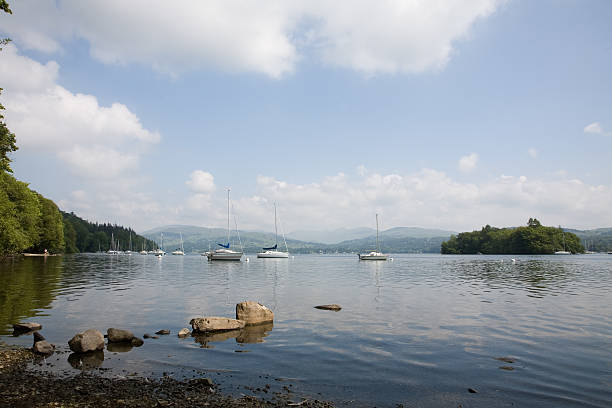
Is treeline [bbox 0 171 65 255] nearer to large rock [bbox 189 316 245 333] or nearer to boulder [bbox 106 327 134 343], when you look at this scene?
boulder [bbox 106 327 134 343]

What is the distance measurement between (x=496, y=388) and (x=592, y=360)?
6.16 metres

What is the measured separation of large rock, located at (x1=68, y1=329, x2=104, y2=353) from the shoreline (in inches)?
95.5

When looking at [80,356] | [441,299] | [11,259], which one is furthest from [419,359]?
→ [11,259]

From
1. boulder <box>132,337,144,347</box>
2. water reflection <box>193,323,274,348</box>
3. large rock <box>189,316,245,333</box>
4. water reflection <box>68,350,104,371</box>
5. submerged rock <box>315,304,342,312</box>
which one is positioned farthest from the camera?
submerged rock <box>315,304,342,312</box>

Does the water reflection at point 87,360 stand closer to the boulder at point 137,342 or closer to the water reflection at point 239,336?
the boulder at point 137,342

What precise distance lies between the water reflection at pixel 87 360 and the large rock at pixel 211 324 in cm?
495

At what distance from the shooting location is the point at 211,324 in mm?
19938

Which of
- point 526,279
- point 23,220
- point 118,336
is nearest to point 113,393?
point 118,336

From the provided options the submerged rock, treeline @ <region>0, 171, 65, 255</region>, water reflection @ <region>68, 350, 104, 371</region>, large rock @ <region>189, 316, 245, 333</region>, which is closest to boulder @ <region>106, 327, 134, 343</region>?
water reflection @ <region>68, 350, 104, 371</region>

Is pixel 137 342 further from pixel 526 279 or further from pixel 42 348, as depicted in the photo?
pixel 526 279

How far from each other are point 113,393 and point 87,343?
19.1 ft

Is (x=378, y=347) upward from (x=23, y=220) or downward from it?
downward

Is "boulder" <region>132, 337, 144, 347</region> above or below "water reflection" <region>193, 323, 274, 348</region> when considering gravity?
above

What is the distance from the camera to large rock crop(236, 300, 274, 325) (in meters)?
21.9
